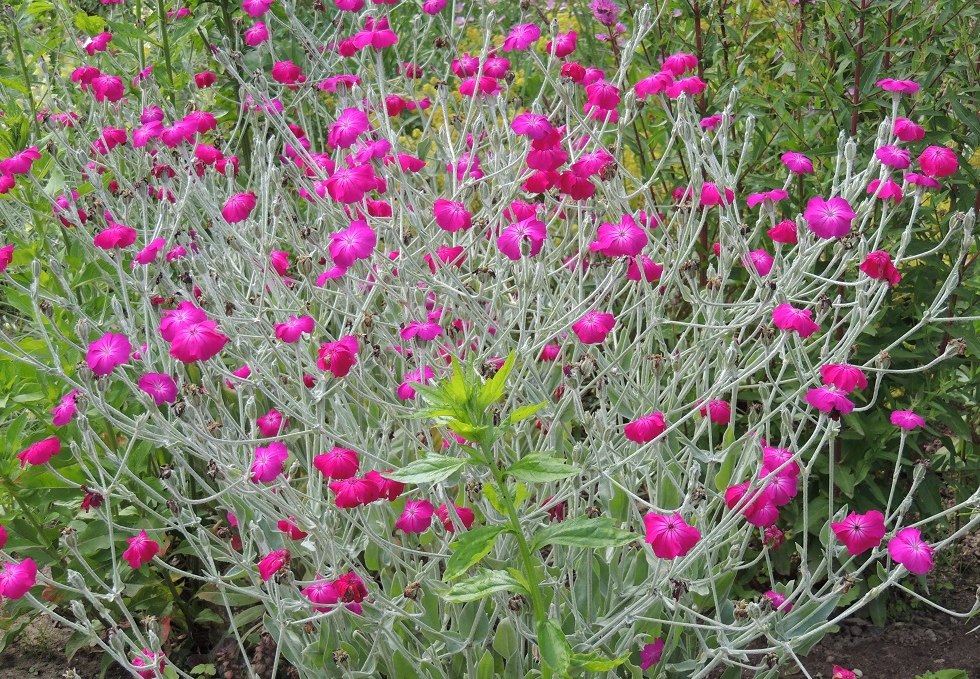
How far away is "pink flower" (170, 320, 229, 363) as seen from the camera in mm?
1834

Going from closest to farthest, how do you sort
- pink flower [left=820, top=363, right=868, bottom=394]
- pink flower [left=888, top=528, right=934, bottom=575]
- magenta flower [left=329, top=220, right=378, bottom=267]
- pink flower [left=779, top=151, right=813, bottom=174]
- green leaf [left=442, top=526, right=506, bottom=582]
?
green leaf [left=442, top=526, right=506, bottom=582] < pink flower [left=888, top=528, right=934, bottom=575] < pink flower [left=820, top=363, right=868, bottom=394] < magenta flower [left=329, top=220, right=378, bottom=267] < pink flower [left=779, top=151, right=813, bottom=174]

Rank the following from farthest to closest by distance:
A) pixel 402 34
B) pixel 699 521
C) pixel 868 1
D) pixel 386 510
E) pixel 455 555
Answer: pixel 402 34, pixel 868 1, pixel 386 510, pixel 699 521, pixel 455 555

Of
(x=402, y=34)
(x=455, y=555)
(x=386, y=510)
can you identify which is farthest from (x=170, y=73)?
(x=455, y=555)

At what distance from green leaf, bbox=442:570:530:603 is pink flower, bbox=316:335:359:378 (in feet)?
1.52

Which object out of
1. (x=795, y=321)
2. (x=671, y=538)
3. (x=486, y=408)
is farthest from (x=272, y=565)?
(x=795, y=321)

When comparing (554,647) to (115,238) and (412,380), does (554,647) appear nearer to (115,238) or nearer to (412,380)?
(412,380)

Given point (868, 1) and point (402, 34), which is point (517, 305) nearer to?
point (868, 1)

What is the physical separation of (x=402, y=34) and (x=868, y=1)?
2.67 m

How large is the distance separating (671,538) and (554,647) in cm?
31

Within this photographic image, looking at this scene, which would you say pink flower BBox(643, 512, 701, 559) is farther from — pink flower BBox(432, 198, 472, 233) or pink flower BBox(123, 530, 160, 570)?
pink flower BBox(123, 530, 160, 570)

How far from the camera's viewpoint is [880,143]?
2.22 meters

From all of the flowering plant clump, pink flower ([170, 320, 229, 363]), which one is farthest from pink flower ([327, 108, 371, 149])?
pink flower ([170, 320, 229, 363])

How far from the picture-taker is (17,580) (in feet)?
6.39

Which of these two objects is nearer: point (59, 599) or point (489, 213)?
point (489, 213)
